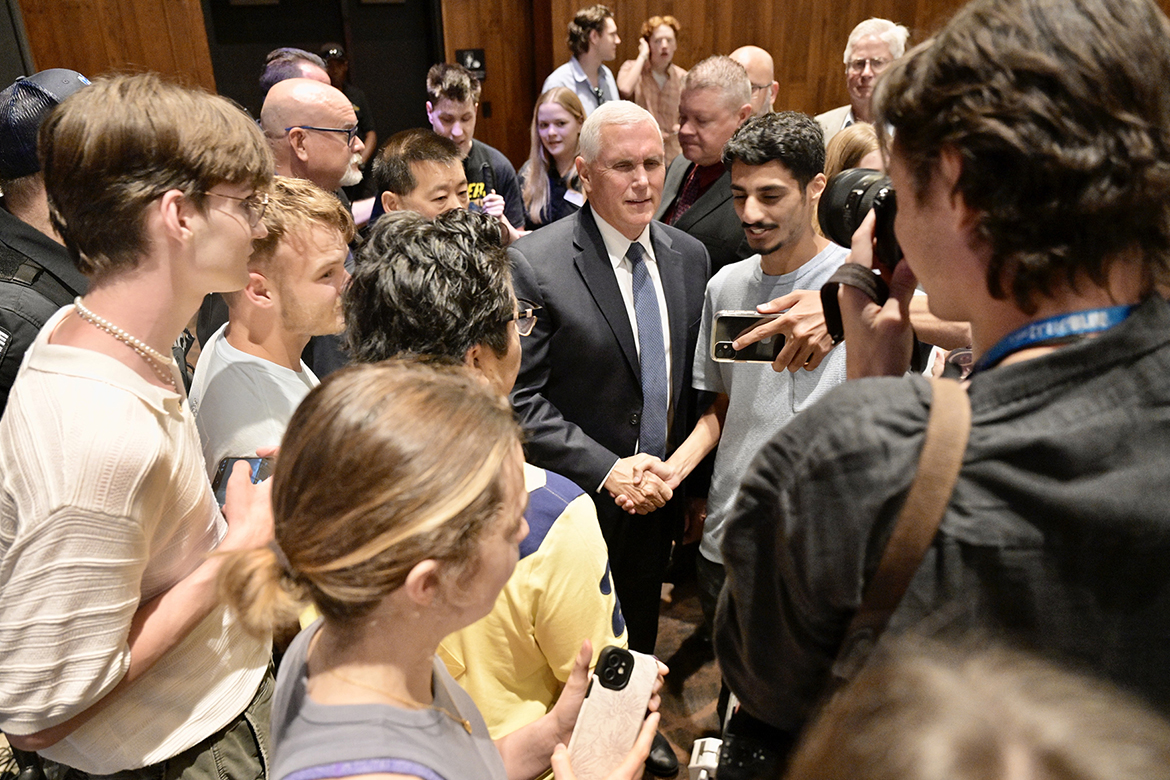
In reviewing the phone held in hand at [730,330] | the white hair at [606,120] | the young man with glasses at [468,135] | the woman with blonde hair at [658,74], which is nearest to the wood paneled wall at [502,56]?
the woman with blonde hair at [658,74]

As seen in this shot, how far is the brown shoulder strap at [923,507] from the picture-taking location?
1.97 feet

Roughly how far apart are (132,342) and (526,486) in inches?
23.9

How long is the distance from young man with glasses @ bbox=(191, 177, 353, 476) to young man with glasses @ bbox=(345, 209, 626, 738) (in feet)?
1.17

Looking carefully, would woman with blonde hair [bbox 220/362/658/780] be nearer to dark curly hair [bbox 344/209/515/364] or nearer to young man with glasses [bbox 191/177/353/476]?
dark curly hair [bbox 344/209/515/364]

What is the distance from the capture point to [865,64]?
3828 mm

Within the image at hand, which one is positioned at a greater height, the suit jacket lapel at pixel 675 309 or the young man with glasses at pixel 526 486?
the young man with glasses at pixel 526 486

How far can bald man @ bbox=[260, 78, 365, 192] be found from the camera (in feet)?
8.63

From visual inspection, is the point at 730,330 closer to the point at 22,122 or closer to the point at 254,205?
the point at 254,205

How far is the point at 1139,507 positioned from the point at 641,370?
5.42 ft

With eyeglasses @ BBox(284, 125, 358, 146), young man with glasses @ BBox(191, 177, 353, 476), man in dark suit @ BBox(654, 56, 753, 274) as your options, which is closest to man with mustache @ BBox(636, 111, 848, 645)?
man in dark suit @ BBox(654, 56, 753, 274)

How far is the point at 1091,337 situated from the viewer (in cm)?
64

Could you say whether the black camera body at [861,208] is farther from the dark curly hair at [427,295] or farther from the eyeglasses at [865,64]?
the eyeglasses at [865,64]

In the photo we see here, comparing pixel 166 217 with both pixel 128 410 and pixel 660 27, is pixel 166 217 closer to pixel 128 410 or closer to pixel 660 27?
pixel 128 410

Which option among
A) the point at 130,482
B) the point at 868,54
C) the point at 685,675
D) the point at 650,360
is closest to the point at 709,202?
the point at 650,360
